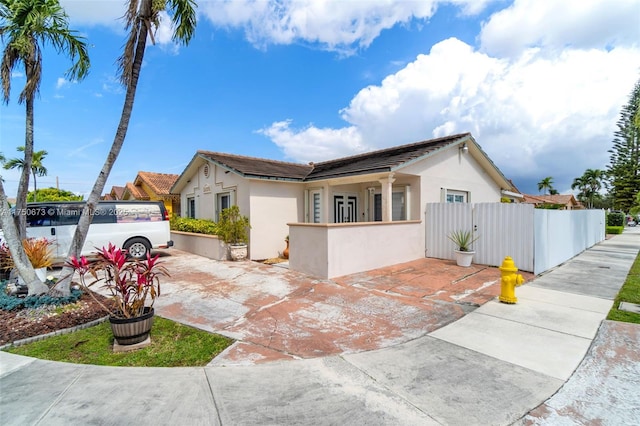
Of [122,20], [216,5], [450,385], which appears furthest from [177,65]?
[450,385]

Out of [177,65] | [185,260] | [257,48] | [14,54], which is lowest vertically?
[185,260]

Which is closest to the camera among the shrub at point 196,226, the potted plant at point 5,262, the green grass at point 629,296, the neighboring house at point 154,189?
the green grass at point 629,296

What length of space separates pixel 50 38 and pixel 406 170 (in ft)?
34.8

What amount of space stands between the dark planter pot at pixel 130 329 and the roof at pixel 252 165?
7282mm

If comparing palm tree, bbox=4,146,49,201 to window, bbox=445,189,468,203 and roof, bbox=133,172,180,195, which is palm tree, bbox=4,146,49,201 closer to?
roof, bbox=133,172,180,195

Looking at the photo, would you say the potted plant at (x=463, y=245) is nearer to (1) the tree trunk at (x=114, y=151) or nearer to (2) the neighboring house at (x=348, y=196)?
(2) the neighboring house at (x=348, y=196)

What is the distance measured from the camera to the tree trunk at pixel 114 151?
580 centimetres

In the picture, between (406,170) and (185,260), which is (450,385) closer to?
(406,170)

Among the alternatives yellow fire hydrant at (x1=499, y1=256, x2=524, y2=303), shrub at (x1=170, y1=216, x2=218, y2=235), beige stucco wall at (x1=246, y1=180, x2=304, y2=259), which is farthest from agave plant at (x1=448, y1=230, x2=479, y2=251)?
shrub at (x1=170, y1=216, x2=218, y2=235)

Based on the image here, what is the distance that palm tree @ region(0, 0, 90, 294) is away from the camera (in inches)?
260

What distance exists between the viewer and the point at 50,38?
7105 millimetres

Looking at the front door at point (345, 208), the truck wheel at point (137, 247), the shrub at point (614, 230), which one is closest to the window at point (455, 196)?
the front door at point (345, 208)

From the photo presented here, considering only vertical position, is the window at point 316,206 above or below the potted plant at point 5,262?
above

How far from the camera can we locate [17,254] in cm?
555
